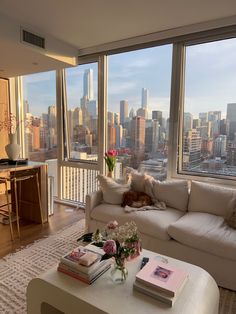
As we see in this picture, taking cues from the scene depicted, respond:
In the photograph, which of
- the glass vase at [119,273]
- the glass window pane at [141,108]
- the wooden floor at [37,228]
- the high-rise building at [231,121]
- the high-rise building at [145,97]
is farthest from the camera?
the high-rise building at [145,97]

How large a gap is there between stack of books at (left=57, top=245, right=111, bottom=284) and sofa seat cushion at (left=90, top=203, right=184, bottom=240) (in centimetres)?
86

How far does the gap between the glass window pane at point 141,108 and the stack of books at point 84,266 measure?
2075 mm

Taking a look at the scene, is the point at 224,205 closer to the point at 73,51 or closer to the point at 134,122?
the point at 134,122

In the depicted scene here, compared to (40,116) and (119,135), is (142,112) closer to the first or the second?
(119,135)

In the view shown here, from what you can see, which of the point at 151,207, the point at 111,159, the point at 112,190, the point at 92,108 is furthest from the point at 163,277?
the point at 92,108

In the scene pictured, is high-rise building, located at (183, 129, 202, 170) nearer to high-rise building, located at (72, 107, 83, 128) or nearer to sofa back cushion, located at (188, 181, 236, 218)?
sofa back cushion, located at (188, 181, 236, 218)


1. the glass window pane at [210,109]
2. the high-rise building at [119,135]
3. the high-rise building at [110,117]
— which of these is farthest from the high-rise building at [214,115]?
the high-rise building at [110,117]

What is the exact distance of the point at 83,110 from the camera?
13.4 feet

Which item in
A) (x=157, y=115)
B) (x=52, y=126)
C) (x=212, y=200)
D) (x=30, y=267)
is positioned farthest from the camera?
(x=52, y=126)

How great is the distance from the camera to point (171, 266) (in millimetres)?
1566

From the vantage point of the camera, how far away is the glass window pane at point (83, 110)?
3948mm

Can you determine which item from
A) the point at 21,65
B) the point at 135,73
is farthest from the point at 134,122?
the point at 21,65

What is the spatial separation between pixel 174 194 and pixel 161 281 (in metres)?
1.52

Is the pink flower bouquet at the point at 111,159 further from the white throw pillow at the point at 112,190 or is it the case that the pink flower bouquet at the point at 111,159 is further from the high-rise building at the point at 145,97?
the high-rise building at the point at 145,97
